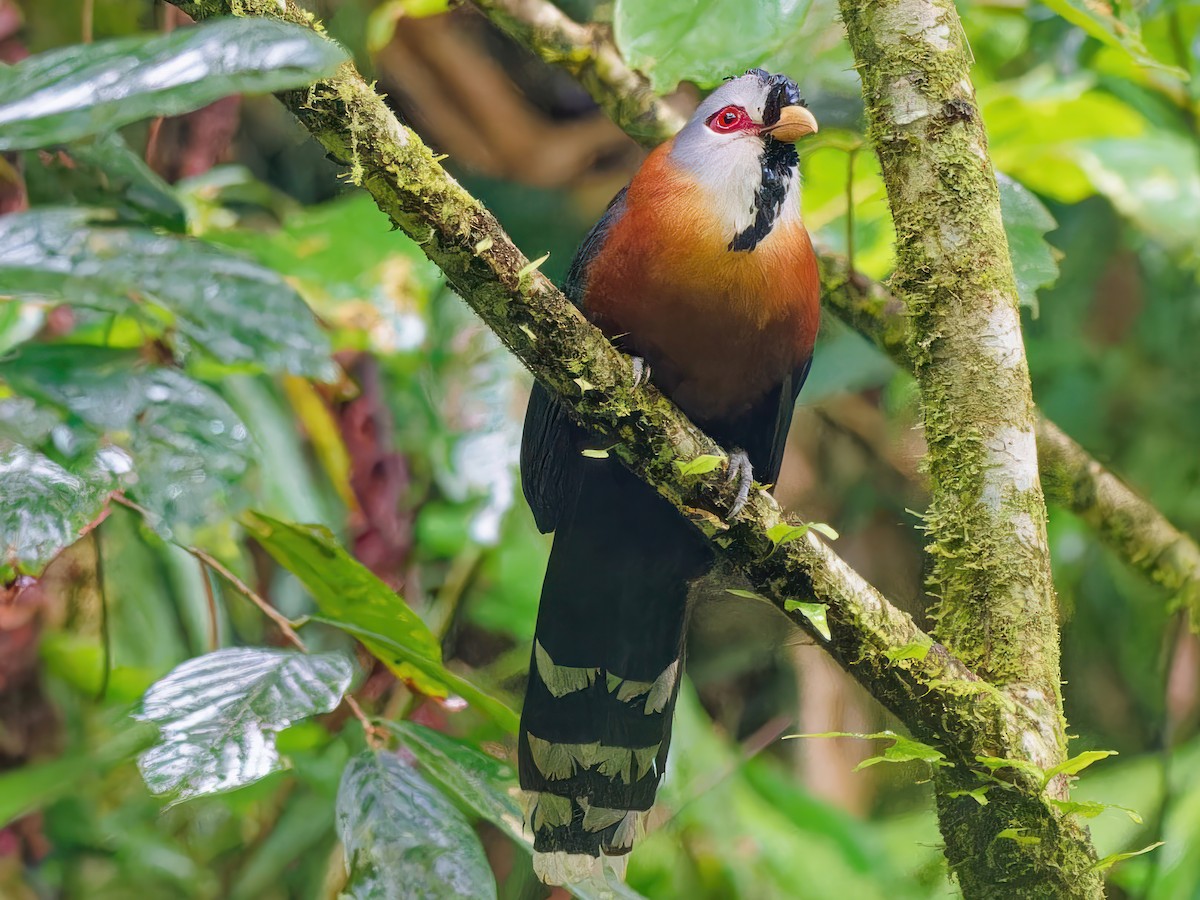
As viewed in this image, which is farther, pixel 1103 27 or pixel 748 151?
pixel 748 151

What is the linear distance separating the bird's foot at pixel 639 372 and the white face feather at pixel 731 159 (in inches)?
11.6

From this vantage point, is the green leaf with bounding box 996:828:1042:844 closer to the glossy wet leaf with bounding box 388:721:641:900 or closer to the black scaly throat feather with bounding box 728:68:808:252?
the glossy wet leaf with bounding box 388:721:641:900

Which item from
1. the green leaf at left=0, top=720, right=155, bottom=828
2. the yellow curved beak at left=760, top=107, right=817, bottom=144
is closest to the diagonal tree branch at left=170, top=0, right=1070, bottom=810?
the yellow curved beak at left=760, top=107, right=817, bottom=144

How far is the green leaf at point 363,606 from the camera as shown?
131 centimetres

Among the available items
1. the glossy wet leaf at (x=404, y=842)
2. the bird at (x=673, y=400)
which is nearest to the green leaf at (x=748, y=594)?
the bird at (x=673, y=400)

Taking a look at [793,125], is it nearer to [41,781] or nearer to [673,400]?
[673,400]

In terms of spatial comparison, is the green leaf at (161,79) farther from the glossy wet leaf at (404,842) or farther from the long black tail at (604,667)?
the long black tail at (604,667)

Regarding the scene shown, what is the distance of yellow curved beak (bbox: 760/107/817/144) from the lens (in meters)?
1.66

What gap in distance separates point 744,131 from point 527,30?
525mm

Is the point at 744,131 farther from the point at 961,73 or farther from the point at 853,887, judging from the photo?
the point at 853,887

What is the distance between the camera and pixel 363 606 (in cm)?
134

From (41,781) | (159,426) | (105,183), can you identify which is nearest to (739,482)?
(159,426)

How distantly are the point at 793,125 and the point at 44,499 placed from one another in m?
1.17

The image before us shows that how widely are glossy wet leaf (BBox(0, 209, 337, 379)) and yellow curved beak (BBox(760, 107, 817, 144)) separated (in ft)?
3.10
